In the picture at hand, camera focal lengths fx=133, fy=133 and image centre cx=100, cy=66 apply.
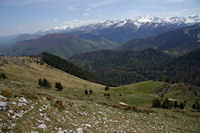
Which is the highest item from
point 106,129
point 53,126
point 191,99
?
point 53,126

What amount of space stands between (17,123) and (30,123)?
0.96 metres

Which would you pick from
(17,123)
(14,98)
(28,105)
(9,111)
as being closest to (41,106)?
(28,105)

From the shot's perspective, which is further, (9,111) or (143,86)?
(143,86)

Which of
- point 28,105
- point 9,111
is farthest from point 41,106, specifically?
point 9,111

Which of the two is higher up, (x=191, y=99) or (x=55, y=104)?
(x=55, y=104)

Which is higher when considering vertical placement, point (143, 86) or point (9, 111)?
point (9, 111)

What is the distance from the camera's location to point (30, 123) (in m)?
10.8

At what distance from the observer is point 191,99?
85688mm

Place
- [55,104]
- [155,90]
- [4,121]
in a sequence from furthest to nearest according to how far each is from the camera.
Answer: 1. [155,90]
2. [55,104]
3. [4,121]

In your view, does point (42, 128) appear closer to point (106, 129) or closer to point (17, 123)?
point (17, 123)

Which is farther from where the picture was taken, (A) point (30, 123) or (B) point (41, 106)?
(B) point (41, 106)

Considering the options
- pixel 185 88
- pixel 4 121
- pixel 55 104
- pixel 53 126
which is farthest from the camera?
pixel 185 88

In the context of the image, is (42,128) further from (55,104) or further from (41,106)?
(55,104)

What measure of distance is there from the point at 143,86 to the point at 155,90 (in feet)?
37.1
